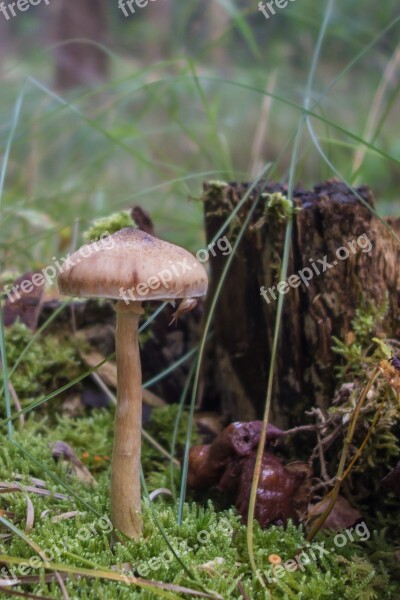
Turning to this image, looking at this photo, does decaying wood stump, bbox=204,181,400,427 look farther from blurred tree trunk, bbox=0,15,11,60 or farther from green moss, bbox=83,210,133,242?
blurred tree trunk, bbox=0,15,11,60

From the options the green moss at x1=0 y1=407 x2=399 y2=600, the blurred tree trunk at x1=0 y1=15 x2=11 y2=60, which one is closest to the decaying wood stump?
the green moss at x1=0 y1=407 x2=399 y2=600

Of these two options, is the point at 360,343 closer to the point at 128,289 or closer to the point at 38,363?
the point at 128,289

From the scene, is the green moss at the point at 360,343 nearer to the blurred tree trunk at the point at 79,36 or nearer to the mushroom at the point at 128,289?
the mushroom at the point at 128,289

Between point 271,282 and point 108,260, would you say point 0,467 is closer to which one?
point 108,260

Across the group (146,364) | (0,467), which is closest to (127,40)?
(146,364)

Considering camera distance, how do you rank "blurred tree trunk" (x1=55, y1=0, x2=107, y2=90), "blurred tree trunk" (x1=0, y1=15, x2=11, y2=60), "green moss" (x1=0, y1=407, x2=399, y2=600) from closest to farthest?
"green moss" (x1=0, y1=407, x2=399, y2=600), "blurred tree trunk" (x1=55, y1=0, x2=107, y2=90), "blurred tree trunk" (x1=0, y1=15, x2=11, y2=60)

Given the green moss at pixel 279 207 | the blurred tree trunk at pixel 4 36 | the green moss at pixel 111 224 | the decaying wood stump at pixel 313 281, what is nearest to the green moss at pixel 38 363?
the green moss at pixel 111 224
